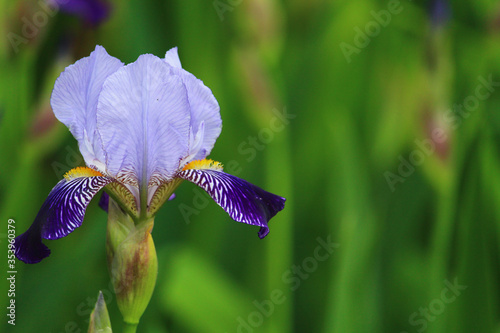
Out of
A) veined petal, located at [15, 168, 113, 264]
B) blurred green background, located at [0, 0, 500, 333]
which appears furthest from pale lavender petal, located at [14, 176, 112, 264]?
blurred green background, located at [0, 0, 500, 333]

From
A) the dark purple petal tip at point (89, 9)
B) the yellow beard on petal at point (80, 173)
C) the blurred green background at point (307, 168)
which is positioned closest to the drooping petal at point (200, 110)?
the yellow beard on petal at point (80, 173)

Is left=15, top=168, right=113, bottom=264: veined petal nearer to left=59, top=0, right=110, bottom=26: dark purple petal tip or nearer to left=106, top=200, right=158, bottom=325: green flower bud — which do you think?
left=106, top=200, right=158, bottom=325: green flower bud

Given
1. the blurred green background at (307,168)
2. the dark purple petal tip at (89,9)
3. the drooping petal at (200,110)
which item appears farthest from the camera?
the dark purple petal tip at (89,9)

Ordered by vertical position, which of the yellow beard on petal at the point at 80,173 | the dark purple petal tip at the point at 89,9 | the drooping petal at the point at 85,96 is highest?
the dark purple petal tip at the point at 89,9

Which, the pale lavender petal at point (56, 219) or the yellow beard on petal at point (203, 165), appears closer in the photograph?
the pale lavender petal at point (56, 219)

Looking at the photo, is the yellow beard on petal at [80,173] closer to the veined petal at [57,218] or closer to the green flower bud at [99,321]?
the veined petal at [57,218]

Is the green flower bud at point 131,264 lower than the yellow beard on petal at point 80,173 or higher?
lower
